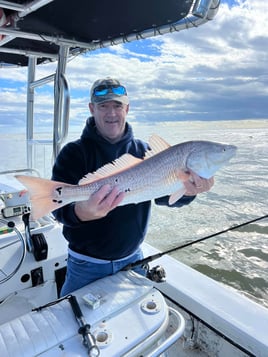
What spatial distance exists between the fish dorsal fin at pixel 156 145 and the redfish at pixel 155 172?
0.06 ft

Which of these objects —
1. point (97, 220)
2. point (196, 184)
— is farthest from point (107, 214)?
point (196, 184)

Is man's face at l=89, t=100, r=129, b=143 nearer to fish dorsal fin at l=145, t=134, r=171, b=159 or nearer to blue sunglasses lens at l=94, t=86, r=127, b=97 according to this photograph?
blue sunglasses lens at l=94, t=86, r=127, b=97

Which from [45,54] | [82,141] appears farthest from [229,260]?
[45,54]

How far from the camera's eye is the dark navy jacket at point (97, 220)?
174cm

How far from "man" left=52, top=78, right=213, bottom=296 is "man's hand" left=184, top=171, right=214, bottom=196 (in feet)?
0.08

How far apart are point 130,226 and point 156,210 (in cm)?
616

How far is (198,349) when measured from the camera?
6.70ft

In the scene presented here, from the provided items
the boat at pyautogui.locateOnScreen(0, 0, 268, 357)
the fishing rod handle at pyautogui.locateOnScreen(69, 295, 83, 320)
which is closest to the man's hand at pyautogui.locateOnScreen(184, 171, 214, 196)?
the boat at pyautogui.locateOnScreen(0, 0, 268, 357)

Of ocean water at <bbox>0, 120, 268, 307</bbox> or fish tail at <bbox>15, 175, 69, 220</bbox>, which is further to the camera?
ocean water at <bbox>0, 120, 268, 307</bbox>

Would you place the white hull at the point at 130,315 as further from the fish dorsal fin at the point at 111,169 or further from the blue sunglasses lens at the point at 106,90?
the blue sunglasses lens at the point at 106,90

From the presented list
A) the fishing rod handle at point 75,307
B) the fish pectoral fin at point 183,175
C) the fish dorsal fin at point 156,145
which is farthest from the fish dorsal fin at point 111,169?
the fishing rod handle at point 75,307

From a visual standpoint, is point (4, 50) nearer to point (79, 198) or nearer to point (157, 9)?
point (157, 9)

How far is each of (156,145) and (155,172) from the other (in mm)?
191

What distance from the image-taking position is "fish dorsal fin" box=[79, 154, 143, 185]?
1464 mm
